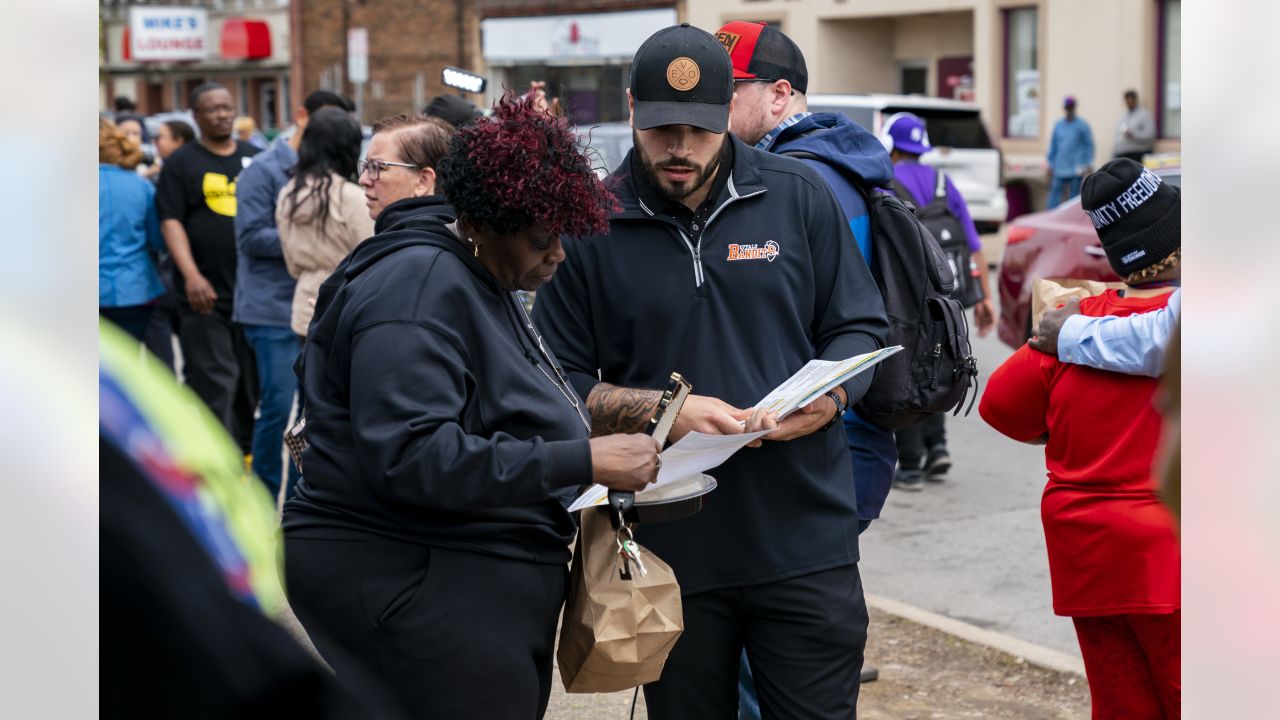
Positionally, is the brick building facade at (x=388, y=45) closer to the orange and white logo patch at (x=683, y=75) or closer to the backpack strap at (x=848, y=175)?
the backpack strap at (x=848, y=175)

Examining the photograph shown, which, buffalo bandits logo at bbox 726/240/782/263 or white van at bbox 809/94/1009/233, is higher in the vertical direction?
white van at bbox 809/94/1009/233

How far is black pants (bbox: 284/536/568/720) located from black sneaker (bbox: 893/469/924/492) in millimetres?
5975

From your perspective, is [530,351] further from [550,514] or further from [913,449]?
[913,449]

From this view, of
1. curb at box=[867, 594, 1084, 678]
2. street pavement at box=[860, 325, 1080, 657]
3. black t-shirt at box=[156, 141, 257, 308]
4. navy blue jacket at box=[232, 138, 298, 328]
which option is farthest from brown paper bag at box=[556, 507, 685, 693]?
black t-shirt at box=[156, 141, 257, 308]

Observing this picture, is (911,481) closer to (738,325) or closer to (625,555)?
(738,325)

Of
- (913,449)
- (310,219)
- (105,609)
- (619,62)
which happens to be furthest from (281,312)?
(619,62)

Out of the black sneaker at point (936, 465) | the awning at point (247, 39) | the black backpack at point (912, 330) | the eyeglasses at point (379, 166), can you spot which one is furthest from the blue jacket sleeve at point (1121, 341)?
the awning at point (247, 39)

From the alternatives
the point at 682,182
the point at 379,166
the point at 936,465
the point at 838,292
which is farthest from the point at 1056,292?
the point at 936,465

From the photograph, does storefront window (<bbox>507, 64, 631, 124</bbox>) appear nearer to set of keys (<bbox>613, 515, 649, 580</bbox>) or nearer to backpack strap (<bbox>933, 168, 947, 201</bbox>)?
backpack strap (<bbox>933, 168, 947, 201</bbox>)

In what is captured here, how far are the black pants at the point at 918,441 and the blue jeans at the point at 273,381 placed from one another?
10.3 feet

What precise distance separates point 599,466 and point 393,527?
1.21 feet

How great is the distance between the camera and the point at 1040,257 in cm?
1080

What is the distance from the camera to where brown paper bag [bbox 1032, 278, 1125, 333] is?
11.9 feet

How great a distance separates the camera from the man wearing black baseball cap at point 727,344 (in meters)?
3.23
